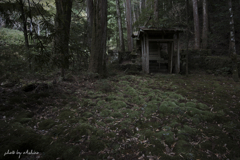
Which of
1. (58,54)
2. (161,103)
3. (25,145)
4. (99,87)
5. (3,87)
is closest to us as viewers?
(25,145)

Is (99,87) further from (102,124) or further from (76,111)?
(102,124)

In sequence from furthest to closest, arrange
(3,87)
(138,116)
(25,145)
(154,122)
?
(3,87) < (138,116) < (154,122) < (25,145)

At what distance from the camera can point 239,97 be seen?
17.8 feet

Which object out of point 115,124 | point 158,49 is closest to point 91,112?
point 115,124

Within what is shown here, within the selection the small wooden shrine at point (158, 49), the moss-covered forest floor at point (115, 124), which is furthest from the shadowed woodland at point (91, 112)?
the small wooden shrine at point (158, 49)

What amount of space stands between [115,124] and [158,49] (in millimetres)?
9462

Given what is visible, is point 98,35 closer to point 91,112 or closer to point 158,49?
point 91,112

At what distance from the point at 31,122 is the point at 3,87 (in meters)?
2.45

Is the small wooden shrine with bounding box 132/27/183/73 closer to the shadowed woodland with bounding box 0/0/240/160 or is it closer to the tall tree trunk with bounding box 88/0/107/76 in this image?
the tall tree trunk with bounding box 88/0/107/76

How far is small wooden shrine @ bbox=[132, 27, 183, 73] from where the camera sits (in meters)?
9.76

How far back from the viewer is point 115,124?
368cm

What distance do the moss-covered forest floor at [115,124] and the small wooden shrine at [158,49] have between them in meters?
5.03

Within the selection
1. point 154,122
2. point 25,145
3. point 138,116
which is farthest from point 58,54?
point 154,122

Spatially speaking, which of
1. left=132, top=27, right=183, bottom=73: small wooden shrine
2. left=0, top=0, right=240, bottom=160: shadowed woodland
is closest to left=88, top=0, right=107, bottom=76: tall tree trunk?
left=0, top=0, right=240, bottom=160: shadowed woodland
